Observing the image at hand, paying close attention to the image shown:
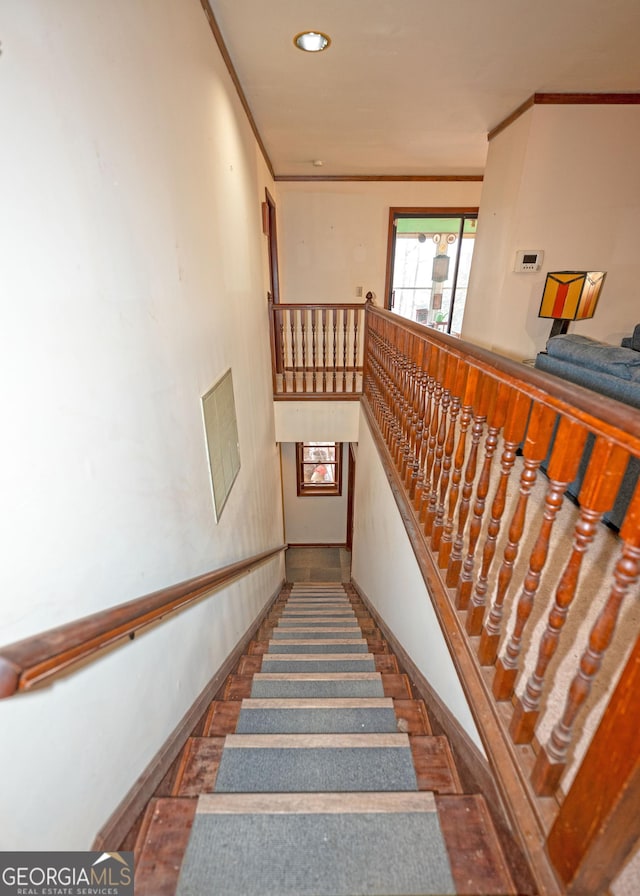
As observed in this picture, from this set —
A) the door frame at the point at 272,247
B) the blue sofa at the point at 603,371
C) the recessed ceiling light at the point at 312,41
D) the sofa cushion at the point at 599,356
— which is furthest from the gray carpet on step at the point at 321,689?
the door frame at the point at 272,247

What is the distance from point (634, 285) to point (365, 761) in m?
4.56

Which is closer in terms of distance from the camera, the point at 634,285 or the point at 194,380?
the point at 194,380

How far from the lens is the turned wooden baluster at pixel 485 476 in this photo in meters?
1.12

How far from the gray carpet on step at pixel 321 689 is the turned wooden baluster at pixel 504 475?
2.52 feet

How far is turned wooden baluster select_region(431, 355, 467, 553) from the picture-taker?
1.39 m

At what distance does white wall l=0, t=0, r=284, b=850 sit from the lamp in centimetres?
285

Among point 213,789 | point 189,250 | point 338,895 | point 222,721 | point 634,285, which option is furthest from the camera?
point 634,285

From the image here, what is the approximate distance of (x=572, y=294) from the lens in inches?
124

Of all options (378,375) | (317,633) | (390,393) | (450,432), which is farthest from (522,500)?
(378,375)

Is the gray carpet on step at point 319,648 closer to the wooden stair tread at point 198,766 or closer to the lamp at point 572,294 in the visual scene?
the wooden stair tread at point 198,766

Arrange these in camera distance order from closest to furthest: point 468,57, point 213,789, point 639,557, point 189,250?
point 639,557
point 213,789
point 189,250
point 468,57

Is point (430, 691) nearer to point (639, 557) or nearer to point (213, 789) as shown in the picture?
point (213, 789)

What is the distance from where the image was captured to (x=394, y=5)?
2.13 m

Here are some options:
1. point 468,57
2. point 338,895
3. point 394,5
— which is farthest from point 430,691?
point 468,57
